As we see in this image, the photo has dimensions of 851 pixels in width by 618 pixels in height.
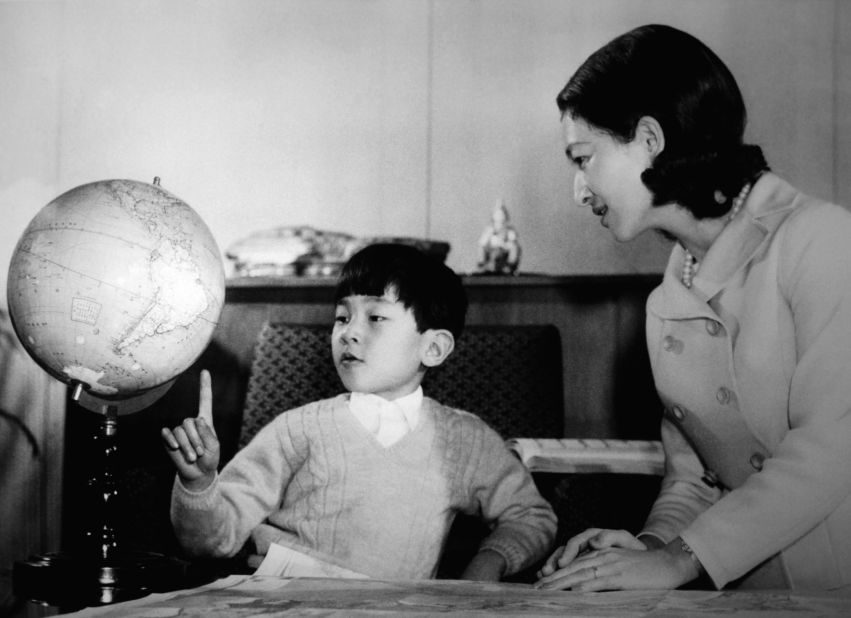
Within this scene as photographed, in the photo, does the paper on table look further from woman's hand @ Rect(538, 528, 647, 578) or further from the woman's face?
the woman's face

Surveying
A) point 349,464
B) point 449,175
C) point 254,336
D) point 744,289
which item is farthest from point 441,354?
point 449,175

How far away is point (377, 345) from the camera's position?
2.01m

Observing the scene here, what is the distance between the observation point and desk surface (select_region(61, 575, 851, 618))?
1.06 metres

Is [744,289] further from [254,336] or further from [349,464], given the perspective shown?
[254,336]

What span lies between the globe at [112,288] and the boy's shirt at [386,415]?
430mm

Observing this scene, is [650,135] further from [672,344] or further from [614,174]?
[672,344]

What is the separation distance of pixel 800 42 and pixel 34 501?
3.15 meters

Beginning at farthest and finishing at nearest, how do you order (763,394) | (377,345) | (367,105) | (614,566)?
(367,105)
(377,345)
(763,394)
(614,566)

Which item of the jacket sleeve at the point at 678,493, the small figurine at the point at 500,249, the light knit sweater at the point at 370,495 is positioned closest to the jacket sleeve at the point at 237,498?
the light knit sweater at the point at 370,495

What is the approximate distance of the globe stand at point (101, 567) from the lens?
1.63 m

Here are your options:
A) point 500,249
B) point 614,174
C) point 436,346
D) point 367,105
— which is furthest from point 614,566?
point 367,105

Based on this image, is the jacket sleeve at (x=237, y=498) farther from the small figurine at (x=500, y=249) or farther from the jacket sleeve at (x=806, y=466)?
the small figurine at (x=500, y=249)

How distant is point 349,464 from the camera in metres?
1.96

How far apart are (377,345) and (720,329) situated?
0.69 m
